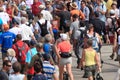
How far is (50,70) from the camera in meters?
15.0

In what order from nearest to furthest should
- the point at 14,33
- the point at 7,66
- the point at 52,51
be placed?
the point at 7,66, the point at 52,51, the point at 14,33

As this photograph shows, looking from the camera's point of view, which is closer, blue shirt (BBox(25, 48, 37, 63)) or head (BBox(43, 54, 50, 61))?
head (BBox(43, 54, 50, 61))

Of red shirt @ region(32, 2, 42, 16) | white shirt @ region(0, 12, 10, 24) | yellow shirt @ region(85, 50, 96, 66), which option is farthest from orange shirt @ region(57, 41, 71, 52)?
red shirt @ region(32, 2, 42, 16)

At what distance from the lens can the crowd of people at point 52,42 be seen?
1522 cm

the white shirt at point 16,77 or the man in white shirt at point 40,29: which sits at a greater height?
the man in white shirt at point 40,29

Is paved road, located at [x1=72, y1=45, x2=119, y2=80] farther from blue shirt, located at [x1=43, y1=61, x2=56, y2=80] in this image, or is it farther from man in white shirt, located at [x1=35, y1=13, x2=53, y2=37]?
blue shirt, located at [x1=43, y1=61, x2=56, y2=80]

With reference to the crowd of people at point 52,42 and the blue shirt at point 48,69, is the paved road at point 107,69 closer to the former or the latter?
the crowd of people at point 52,42

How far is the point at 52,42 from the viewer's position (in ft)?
65.1

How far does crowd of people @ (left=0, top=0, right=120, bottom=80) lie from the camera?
15.2m

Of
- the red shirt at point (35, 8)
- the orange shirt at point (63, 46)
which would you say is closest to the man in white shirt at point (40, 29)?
the orange shirt at point (63, 46)

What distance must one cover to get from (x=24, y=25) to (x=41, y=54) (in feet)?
16.1

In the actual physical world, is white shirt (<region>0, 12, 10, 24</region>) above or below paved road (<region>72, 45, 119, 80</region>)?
above

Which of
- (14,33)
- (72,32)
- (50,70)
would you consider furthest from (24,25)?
(50,70)

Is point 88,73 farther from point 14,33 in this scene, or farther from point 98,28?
point 98,28
